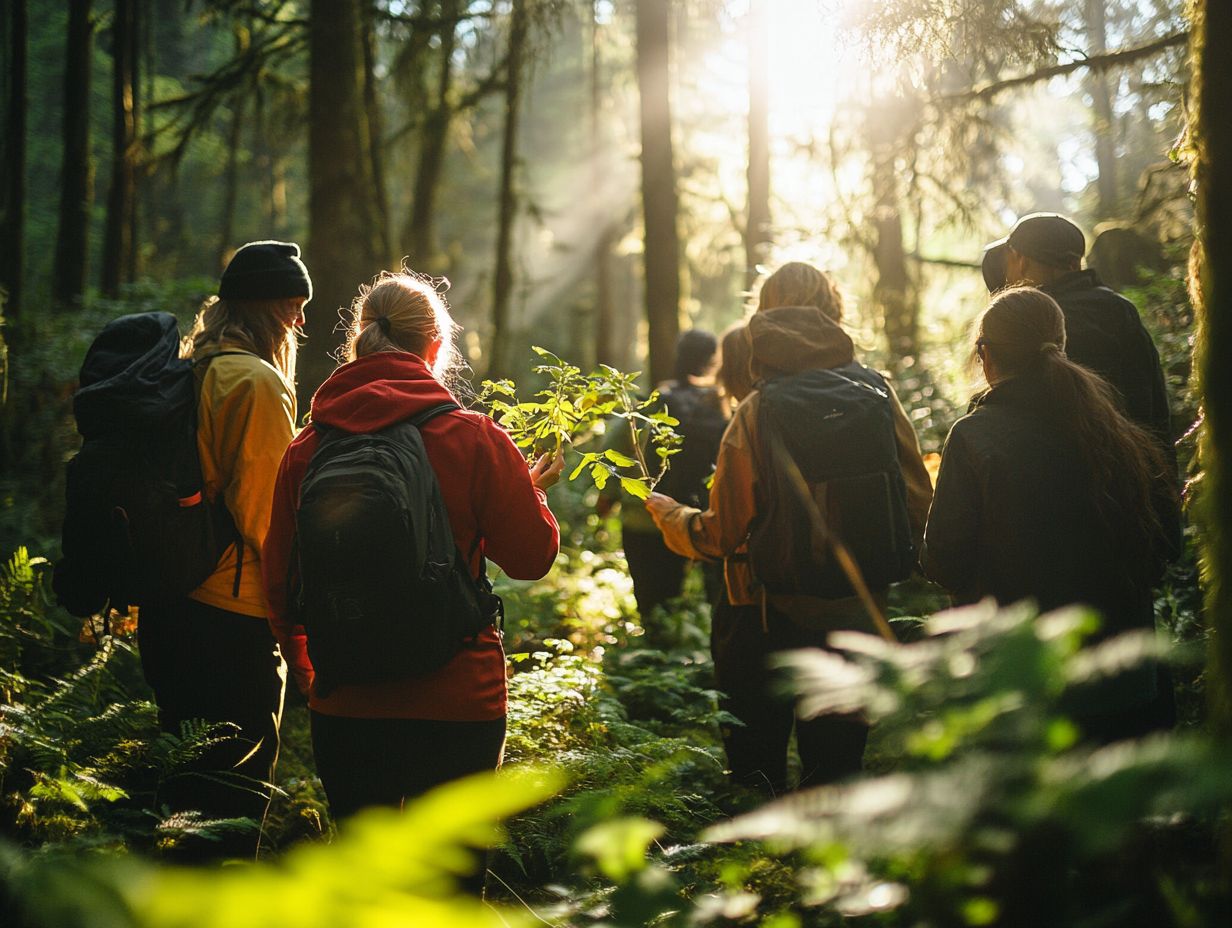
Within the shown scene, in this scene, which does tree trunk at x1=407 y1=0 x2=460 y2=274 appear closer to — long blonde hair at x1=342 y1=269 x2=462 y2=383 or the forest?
the forest

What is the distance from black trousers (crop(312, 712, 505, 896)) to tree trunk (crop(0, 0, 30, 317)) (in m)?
11.3

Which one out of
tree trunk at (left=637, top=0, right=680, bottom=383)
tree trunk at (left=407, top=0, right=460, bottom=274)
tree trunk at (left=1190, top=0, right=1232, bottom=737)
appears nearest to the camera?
tree trunk at (left=1190, top=0, right=1232, bottom=737)

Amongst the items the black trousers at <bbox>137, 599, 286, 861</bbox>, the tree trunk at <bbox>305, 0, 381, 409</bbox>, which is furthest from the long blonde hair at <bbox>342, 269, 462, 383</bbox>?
the tree trunk at <bbox>305, 0, 381, 409</bbox>

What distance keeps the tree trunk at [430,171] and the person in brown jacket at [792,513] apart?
12033 mm

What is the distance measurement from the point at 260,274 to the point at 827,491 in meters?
2.43

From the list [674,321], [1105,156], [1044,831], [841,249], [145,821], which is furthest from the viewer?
[1105,156]

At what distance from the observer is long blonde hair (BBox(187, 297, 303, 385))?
370 centimetres

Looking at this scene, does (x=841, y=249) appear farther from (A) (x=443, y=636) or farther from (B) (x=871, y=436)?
(A) (x=443, y=636)

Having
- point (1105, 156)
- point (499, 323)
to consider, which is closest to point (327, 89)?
point (499, 323)

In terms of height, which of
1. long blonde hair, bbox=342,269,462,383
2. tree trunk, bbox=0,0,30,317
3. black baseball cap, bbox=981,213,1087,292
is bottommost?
long blonde hair, bbox=342,269,462,383

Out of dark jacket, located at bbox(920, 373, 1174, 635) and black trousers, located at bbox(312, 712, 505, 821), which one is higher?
dark jacket, located at bbox(920, 373, 1174, 635)

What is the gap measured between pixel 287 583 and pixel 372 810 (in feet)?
2.58

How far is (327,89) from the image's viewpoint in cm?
743

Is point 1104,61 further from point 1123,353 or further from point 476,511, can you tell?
point 476,511
